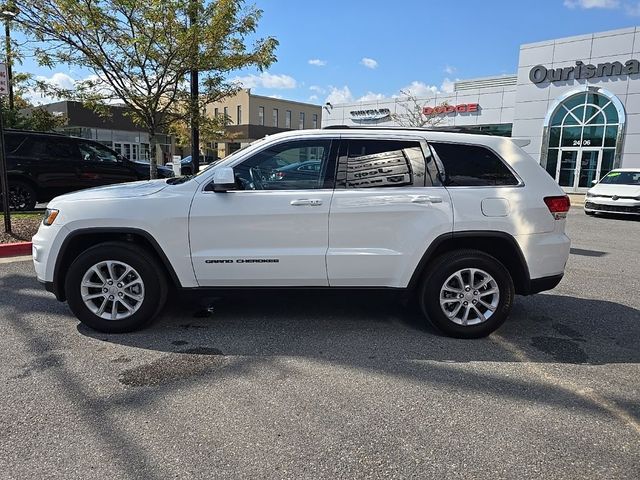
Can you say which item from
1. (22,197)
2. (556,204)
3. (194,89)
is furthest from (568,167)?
(22,197)

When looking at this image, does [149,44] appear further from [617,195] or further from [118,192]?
[617,195]

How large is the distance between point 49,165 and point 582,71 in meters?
24.9

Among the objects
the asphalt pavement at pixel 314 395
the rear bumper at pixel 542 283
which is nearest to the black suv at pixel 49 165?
the asphalt pavement at pixel 314 395

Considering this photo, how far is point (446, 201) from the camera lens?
4.27 metres

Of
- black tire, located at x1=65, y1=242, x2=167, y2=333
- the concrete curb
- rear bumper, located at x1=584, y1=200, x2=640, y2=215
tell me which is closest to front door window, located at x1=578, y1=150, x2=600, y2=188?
rear bumper, located at x1=584, y1=200, x2=640, y2=215

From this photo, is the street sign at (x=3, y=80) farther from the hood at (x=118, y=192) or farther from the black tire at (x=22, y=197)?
the hood at (x=118, y=192)

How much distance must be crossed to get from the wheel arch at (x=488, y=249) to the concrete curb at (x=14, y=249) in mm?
6176

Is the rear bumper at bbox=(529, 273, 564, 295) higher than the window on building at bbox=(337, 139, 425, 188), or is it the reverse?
the window on building at bbox=(337, 139, 425, 188)

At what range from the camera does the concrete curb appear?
7.40 m

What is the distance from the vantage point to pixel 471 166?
14.4 feet

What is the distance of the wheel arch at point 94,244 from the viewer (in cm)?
424

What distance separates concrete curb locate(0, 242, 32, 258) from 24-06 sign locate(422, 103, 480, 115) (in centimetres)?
2839

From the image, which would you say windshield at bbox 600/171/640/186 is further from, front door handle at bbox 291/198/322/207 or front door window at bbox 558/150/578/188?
front door handle at bbox 291/198/322/207

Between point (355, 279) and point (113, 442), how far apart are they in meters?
2.29
